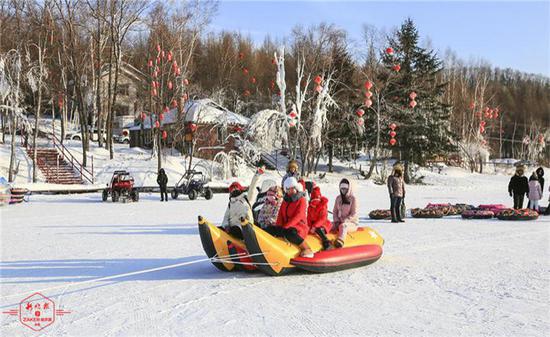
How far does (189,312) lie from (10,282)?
3295 mm

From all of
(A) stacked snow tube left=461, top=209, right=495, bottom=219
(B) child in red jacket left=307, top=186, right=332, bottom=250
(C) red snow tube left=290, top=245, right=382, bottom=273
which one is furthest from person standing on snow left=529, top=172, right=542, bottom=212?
(B) child in red jacket left=307, top=186, right=332, bottom=250

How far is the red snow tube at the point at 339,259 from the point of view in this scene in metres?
7.89

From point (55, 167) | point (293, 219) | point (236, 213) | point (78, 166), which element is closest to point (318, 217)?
point (293, 219)

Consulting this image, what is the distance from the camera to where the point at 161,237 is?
12.3 meters

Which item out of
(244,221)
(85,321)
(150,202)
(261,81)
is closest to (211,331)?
(85,321)

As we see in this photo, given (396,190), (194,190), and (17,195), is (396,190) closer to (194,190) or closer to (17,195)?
(194,190)

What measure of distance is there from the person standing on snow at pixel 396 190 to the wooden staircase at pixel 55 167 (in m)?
19.7

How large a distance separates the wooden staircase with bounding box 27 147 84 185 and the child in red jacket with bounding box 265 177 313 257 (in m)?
23.3

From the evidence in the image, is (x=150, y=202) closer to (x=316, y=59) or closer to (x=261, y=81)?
(x=316, y=59)

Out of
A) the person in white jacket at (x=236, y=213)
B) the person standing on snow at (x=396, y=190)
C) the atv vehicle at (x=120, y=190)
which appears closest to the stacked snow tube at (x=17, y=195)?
the atv vehicle at (x=120, y=190)

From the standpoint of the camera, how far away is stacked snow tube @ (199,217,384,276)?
7652 mm

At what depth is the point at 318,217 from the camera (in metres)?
8.55

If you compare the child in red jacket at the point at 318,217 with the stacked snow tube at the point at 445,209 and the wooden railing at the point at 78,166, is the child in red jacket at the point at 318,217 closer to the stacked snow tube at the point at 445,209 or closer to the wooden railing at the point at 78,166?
the stacked snow tube at the point at 445,209

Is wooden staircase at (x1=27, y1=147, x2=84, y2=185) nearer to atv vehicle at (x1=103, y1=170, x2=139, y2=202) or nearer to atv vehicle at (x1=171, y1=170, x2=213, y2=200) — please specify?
atv vehicle at (x1=103, y1=170, x2=139, y2=202)
